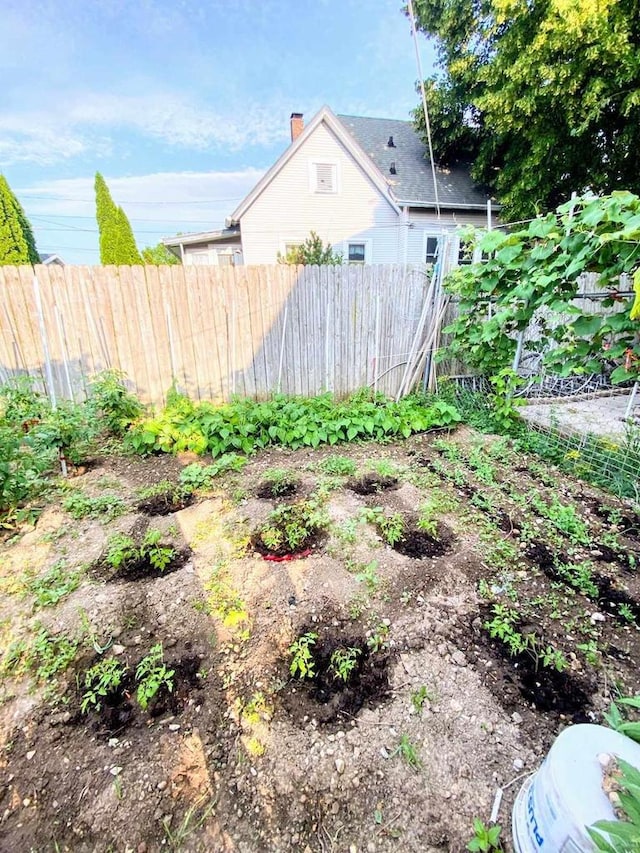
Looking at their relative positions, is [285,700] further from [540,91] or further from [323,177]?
[323,177]

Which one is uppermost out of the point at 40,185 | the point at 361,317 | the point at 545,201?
the point at 40,185

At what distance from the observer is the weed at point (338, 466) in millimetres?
3080

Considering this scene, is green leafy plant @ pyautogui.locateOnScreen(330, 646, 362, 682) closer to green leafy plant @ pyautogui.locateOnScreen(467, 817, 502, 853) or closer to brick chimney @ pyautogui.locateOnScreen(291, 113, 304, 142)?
green leafy plant @ pyautogui.locateOnScreen(467, 817, 502, 853)

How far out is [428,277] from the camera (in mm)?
4105

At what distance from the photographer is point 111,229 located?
12.1 metres

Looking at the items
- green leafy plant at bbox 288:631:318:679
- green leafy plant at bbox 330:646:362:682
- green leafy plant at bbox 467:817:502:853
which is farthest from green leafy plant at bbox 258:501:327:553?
green leafy plant at bbox 467:817:502:853

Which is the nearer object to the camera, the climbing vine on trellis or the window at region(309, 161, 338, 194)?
the climbing vine on trellis

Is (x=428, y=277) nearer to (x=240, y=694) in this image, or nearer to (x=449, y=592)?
(x=449, y=592)

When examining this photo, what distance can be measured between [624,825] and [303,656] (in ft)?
3.60

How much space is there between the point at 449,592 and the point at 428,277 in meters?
3.35

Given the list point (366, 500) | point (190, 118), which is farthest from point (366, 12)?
point (190, 118)

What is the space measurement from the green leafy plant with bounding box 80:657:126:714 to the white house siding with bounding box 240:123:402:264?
35.8ft

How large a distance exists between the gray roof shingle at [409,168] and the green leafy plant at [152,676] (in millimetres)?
11247

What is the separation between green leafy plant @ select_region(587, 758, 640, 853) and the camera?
0.69 meters
